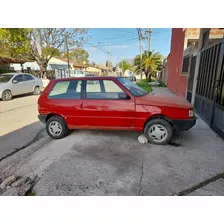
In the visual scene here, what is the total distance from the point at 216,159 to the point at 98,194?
2291 millimetres

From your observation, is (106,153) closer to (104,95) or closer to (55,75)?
(104,95)

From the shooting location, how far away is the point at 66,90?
146 inches

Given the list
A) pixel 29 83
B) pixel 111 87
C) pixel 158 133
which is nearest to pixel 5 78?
pixel 29 83

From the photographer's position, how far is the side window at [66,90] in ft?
11.9

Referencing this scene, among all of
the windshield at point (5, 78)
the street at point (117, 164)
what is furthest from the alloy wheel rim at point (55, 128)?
the windshield at point (5, 78)

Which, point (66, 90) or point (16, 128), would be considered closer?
point (66, 90)

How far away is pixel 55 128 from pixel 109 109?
152 centimetres

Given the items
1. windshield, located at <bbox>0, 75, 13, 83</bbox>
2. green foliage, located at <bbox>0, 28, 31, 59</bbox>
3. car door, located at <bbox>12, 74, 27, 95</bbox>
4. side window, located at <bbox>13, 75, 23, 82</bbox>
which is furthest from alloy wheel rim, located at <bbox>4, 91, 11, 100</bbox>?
green foliage, located at <bbox>0, 28, 31, 59</bbox>

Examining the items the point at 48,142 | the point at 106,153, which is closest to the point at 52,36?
the point at 48,142

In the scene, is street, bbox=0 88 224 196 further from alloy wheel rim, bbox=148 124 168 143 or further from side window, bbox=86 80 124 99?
side window, bbox=86 80 124 99

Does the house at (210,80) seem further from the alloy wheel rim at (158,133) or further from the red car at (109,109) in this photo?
the alloy wheel rim at (158,133)

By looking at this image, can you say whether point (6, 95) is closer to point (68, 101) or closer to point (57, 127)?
point (57, 127)

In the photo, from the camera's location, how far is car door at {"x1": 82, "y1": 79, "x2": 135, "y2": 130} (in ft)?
11.0
